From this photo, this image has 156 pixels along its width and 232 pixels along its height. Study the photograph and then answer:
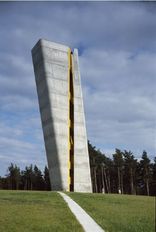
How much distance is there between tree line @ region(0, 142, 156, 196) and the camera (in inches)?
2499

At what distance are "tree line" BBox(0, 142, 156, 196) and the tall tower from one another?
1009 inches

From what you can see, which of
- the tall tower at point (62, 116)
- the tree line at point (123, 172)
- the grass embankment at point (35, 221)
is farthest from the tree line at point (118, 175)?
the grass embankment at point (35, 221)

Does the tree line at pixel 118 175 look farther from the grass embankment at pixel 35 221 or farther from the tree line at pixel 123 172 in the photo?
the grass embankment at pixel 35 221

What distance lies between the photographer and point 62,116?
33500mm

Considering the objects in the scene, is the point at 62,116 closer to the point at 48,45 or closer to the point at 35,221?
the point at 48,45

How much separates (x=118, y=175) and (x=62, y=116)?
35.5 meters

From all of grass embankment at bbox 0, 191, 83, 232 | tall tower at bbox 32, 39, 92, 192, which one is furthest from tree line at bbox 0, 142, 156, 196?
grass embankment at bbox 0, 191, 83, 232

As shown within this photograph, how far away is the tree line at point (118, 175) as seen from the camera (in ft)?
208

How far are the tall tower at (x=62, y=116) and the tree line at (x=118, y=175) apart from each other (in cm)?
2563

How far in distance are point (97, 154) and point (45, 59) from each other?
113ft

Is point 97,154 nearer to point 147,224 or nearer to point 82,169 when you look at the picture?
point 82,169

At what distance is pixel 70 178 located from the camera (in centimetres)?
3319

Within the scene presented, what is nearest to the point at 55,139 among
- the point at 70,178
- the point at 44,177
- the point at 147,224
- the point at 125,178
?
the point at 70,178

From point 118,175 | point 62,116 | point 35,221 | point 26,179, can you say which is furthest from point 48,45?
point 26,179
